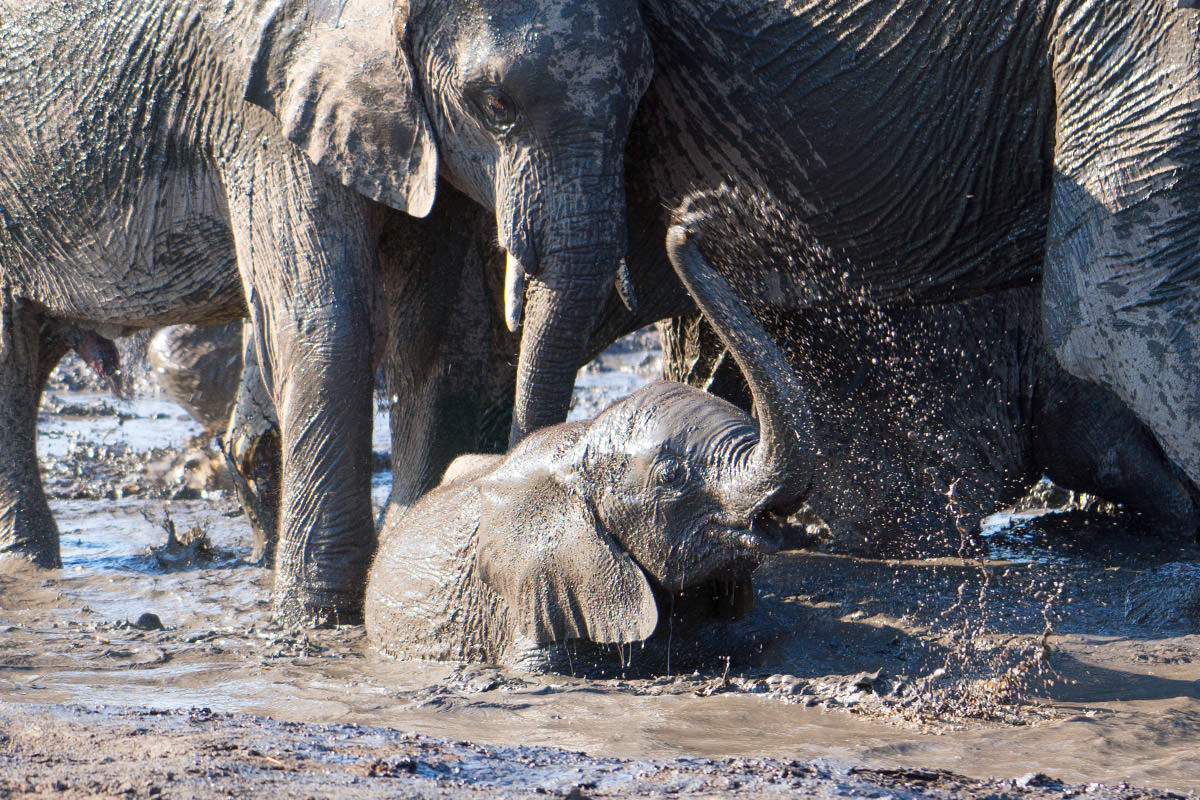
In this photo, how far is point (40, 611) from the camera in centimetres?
682

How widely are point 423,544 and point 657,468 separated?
1.02 meters

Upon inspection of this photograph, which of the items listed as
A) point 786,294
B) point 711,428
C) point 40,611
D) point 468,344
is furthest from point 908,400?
point 40,611

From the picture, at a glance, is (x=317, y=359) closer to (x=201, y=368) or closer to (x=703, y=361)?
(x=703, y=361)

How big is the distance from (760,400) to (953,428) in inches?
106

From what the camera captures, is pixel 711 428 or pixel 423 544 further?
pixel 423 544

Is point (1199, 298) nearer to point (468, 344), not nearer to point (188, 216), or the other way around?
point (468, 344)

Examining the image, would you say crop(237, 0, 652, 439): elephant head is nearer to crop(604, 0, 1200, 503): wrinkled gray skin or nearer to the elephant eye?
the elephant eye

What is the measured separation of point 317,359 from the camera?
604 cm

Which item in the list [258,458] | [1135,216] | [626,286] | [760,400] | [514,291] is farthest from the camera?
[258,458]

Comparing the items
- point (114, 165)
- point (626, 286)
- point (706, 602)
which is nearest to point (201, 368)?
point (114, 165)

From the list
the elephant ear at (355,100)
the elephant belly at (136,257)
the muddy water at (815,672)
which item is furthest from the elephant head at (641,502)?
the elephant belly at (136,257)

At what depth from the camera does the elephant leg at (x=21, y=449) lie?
7.55m

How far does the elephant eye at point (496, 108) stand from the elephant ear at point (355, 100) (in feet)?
0.98

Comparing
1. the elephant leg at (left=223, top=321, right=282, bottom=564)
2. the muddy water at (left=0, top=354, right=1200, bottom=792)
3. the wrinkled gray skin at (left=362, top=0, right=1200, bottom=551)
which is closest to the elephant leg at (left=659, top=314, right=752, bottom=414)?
the wrinkled gray skin at (left=362, top=0, right=1200, bottom=551)
